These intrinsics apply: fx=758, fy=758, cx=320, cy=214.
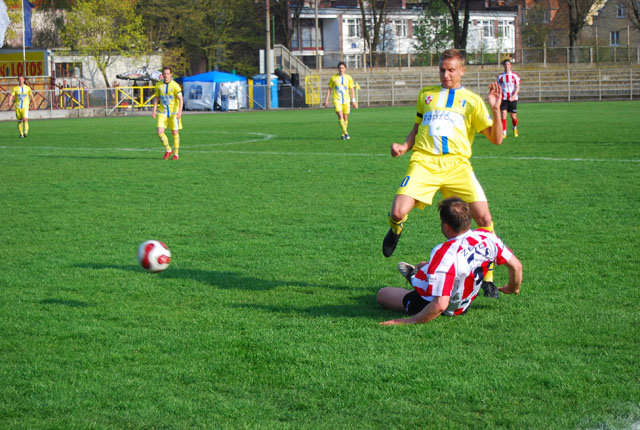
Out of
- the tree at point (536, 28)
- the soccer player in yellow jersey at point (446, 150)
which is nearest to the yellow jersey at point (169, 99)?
the soccer player in yellow jersey at point (446, 150)

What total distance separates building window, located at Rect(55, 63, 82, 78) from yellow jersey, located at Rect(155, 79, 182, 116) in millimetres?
43666

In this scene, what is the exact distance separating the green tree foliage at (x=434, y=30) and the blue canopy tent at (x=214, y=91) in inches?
1172

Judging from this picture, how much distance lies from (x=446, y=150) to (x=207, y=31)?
6049 centimetres

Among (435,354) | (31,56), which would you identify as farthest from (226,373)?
(31,56)

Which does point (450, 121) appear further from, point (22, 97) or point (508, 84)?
point (22, 97)

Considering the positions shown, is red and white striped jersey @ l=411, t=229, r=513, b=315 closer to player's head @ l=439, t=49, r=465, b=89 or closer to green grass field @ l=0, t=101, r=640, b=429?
green grass field @ l=0, t=101, r=640, b=429

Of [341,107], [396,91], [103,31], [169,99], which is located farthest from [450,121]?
[103,31]

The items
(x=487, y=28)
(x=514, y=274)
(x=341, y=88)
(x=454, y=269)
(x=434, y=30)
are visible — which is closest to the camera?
(x=454, y=269)

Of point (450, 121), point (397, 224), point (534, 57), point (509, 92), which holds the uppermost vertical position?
point (534, 57)

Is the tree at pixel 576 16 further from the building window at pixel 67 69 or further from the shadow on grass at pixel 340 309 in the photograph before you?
the shadow on grass at pixel 340 309

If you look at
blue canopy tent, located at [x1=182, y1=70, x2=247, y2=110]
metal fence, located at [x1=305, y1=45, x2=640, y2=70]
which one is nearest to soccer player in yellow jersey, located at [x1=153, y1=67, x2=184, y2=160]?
blue canopy tent, located at [x1=182, y1=70, x2=247, y2=110]

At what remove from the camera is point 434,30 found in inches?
3238

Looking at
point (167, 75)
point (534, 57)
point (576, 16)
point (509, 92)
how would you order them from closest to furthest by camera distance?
point (167, 75)
point (509, 92)
point (534, 57)
point (576, 16)

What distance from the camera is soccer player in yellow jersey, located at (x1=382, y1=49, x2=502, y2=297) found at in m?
6.04
